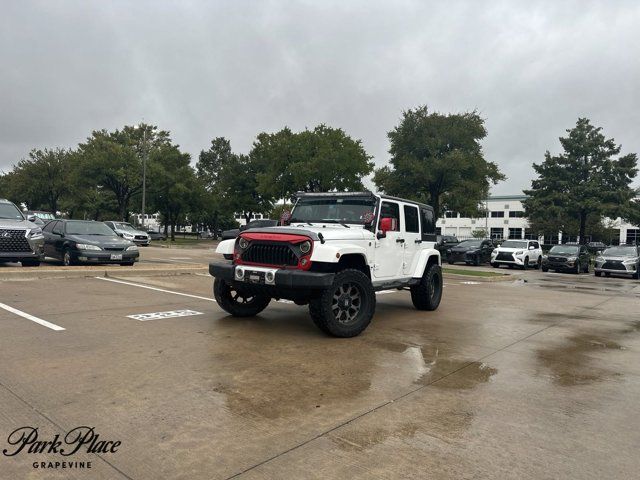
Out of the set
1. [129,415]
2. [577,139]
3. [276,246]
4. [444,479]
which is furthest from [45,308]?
[577,139]

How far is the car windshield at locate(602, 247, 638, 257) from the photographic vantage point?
22.3 m

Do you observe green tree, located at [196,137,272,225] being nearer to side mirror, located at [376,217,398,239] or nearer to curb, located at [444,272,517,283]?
curb, located at [444,272,517,283]

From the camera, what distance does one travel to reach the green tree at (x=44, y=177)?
4997cm

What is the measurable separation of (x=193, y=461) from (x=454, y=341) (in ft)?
14.0

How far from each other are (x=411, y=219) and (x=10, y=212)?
1034 cm

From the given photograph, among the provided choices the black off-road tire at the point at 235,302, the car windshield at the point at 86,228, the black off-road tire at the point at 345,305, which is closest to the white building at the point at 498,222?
the car windshield at the point at 86,228

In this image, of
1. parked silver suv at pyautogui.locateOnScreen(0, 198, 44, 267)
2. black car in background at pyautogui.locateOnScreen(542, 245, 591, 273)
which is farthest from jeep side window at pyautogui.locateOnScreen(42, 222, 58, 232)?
black car in background at pyautogui.locateOnScreen(542, 245, 591, 273)

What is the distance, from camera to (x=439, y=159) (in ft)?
111

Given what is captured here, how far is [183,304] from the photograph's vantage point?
8141 millimetres

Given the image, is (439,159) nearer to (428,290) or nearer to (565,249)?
(565,249)

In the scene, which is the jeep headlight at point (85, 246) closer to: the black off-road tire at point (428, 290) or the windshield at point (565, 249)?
the black off-road tire at point (428, 290)

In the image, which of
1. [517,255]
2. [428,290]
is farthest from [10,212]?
[517,255]

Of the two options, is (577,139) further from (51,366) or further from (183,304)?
(51,366)

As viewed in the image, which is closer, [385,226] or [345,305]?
[345,305]
